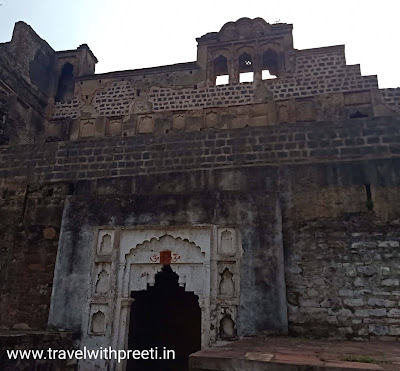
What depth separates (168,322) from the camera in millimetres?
8758

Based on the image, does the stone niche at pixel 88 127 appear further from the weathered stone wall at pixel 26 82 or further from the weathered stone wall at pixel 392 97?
the weathered stone wall at pixel 392 97

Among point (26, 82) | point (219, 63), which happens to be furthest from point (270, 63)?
point (26, 82)

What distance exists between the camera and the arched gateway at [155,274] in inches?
→ 224

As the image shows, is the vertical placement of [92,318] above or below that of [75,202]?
below

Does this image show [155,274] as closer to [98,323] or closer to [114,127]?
[98,323]

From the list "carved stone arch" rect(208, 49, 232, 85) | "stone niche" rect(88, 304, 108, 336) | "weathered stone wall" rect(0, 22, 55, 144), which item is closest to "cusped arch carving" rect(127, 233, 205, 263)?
"stone niche" rect(88, 304, 108, 336)

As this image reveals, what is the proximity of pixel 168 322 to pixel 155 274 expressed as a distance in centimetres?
312

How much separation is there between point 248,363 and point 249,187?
149 inches

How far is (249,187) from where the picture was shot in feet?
21.5

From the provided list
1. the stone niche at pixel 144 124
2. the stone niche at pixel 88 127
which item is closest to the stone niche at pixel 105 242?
the stone niche at pixel 144 124

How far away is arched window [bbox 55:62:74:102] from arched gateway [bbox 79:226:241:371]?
40.2 feet

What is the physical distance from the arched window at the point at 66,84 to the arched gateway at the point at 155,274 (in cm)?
1225

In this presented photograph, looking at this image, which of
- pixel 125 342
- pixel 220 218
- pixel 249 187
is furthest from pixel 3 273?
pixel 249 187

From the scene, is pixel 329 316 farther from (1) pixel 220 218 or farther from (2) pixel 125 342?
(2) pixel 125 342
